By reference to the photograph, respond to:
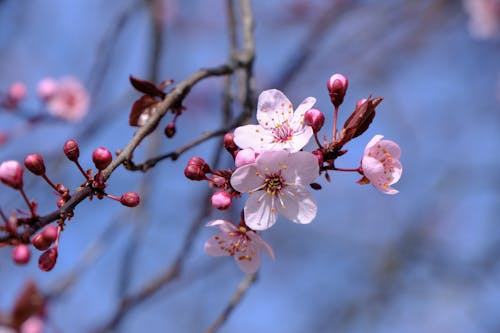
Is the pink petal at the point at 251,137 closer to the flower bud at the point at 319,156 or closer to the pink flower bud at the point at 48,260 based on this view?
the flower bud at the point at 319,156

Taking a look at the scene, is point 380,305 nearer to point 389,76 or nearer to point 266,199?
point 389,76

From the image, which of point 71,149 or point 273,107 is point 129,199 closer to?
point 71,149

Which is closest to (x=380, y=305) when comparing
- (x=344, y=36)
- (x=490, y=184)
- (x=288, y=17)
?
(x=490, y=184)

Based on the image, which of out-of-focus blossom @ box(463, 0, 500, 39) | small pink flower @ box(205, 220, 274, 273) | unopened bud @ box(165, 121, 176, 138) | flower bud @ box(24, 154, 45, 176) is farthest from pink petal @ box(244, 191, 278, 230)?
out-of-focus blossom @ box(463, 0, 500, 39)

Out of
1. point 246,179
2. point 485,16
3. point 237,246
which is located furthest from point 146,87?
point 485,16

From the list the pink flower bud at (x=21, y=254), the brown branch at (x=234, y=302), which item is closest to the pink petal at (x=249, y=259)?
the brown branch at (x=234, y=302)

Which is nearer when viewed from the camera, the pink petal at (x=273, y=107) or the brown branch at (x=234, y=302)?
the pink petal at (x=273, y=107)
